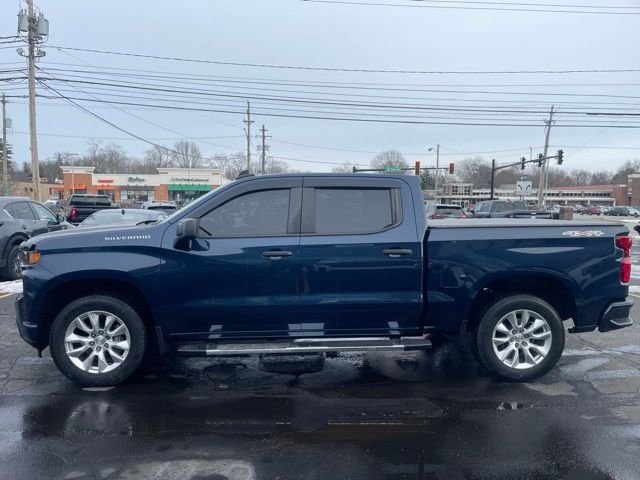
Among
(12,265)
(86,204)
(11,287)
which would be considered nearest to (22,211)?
(12,265)

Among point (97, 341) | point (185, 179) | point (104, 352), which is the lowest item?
point (104, 352)

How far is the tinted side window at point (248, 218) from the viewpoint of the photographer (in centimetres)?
498

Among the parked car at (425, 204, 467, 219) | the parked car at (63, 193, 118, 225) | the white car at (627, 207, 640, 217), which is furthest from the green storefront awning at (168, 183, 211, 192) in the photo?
the white car at (627, 207, 640, 217)

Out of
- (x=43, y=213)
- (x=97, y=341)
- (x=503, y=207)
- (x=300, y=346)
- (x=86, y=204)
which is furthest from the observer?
(x=503, y=207)

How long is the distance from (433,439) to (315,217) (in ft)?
7.26

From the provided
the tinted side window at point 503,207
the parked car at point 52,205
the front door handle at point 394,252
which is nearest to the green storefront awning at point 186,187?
the parked car at point 52,205

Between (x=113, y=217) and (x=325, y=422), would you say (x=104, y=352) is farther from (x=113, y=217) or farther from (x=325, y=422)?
(x=113, y=217)

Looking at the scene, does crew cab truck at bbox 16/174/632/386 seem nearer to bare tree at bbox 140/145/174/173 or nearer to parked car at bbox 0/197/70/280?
parked car at bbox 0/197/70/280

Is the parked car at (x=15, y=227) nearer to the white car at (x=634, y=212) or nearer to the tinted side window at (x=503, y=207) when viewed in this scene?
the tinted side window at (x=503, y=207)

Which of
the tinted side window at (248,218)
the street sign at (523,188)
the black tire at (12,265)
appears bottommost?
the black tire at (12,265)

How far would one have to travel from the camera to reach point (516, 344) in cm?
518

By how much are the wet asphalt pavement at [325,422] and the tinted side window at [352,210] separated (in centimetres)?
157

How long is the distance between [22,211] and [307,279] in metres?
9.11

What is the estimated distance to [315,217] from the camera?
5.04 metres
